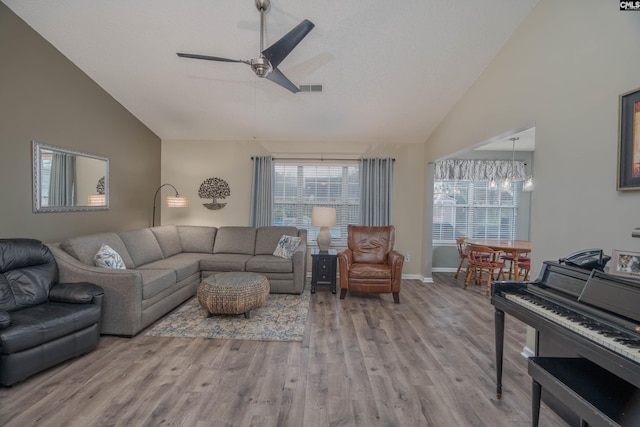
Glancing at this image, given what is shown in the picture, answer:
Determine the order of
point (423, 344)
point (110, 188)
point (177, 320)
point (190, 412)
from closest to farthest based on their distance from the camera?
point (190, 412) < point (423, 344) < point (177, 320) < point (110, 188)

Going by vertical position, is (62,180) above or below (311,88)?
below

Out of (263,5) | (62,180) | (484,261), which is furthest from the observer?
(484,261)

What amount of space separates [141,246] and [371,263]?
329 centimetres

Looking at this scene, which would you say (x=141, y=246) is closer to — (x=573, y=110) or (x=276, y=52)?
(x=276, y=52)

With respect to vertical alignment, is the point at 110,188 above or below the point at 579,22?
below

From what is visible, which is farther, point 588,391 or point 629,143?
point 629,143

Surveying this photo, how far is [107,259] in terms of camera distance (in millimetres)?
3223

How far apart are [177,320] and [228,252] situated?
5.51 feet

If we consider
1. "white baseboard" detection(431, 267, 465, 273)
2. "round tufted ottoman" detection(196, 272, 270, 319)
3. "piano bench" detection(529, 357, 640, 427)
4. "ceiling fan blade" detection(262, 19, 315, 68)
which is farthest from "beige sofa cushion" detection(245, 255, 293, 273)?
"white baseboard" detection(431, 267, 465, 273)

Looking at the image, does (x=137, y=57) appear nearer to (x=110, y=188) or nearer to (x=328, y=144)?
(x=110, y=188)

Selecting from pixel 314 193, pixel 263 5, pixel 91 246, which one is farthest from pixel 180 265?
pixel 263 5

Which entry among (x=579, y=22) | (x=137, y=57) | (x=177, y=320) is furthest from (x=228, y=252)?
(x=579, y=22)

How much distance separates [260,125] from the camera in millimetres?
4859

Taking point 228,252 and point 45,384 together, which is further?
point 228,252
